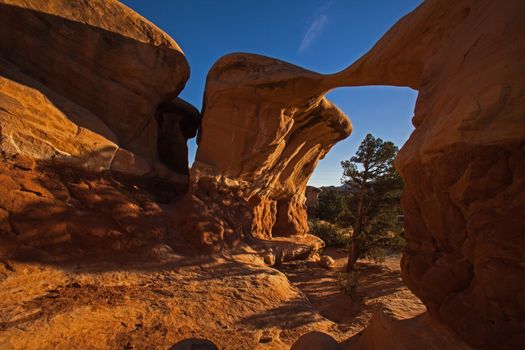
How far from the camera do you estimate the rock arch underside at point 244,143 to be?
77.9 inches

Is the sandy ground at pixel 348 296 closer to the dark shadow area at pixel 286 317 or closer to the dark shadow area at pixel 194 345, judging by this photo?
the dark shadow area at pixel 286 317

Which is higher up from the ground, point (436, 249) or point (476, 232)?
point (476, 232)

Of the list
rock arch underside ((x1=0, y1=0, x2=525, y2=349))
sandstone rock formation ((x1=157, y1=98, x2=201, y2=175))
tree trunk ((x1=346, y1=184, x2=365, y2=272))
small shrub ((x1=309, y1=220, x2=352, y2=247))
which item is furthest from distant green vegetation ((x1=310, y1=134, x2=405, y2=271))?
sandstone rock formation ((x1=157, y1=98, x2=201, y2=175))

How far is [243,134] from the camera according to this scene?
28.8ft

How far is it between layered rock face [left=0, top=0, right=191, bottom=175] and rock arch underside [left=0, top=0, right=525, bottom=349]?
3 centimetres

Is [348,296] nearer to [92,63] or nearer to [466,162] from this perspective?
[466,162]

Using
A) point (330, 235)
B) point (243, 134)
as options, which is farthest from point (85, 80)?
point (330, 235)

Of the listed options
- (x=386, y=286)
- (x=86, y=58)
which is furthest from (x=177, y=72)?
(x=386, y=286)

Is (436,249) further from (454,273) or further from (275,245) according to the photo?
(275,245)

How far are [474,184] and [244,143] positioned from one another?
738cm

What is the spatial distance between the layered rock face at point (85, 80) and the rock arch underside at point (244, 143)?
3 cm

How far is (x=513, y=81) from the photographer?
6.05ft

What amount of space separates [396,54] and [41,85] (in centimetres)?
786

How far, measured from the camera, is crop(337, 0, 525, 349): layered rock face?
1.84 metres
